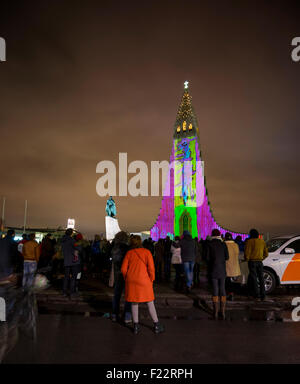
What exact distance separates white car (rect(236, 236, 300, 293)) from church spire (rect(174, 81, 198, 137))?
4468 cm

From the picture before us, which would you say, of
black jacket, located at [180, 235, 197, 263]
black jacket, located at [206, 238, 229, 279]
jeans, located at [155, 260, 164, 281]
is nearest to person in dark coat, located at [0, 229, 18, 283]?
black jacket, located at [206, 238, 229, 279]

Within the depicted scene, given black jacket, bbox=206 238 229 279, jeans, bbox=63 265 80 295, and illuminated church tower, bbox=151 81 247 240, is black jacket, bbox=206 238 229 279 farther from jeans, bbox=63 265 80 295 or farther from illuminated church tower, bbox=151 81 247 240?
illuminated church tower, bbox=151 81 247 240

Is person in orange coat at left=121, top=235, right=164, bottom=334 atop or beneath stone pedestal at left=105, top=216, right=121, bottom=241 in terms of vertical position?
beneath

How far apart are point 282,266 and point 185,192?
41.6 m

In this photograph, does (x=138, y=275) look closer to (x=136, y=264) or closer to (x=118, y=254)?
(x=136, y=264)

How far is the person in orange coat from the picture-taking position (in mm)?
5223

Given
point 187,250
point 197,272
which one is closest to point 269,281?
point 187,250

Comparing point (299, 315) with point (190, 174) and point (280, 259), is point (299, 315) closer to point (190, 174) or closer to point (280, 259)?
point (280, 259)

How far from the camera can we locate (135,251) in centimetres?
541

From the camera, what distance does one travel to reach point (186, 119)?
54625mm

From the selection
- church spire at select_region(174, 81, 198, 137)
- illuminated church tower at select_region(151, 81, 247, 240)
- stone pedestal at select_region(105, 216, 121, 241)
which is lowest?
stone pedestal at select_region(105, 216, 121, 241)

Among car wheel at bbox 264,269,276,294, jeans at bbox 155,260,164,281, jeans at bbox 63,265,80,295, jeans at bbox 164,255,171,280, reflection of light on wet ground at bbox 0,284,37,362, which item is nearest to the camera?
reflection of light on wet ground at bbox 0,284,37,362
